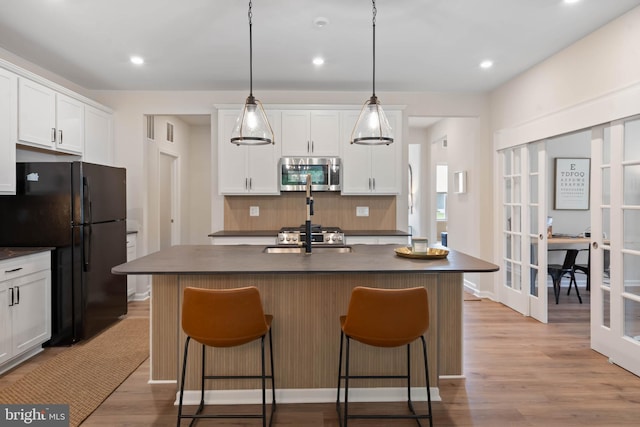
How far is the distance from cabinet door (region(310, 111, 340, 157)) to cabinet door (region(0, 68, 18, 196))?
2814 mm

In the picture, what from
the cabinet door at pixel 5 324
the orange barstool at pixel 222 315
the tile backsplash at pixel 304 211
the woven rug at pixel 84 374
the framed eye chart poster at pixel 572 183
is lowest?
the woven rug at pixel 84 374

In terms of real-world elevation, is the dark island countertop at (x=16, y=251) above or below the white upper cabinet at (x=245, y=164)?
below

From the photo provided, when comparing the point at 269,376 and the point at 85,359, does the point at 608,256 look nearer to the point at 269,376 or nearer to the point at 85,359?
the point at 269,376

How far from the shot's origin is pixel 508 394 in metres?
2.54

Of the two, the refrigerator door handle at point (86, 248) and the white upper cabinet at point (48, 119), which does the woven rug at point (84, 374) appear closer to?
the refrigerator door handle at point (86, 248)

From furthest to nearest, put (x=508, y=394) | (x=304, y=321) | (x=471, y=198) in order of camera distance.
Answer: (x=471, y=198) → (x=508, y=394) → (x=304, y=321)

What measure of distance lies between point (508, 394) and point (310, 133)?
3.28 m

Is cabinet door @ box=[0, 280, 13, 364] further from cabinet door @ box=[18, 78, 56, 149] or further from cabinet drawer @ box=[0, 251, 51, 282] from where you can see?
cabinet door @ box=[18, 78, 56, 149]

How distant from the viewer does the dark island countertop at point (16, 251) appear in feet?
9.42

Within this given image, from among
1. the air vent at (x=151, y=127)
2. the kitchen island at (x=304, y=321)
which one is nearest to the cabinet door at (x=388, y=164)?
the kitchen island at (x=304, y=321)

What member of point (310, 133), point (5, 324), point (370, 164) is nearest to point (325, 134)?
point (310, 133)

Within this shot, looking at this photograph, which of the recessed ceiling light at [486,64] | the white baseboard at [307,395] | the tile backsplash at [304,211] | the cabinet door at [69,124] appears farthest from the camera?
the tile backsplash at [304,211]

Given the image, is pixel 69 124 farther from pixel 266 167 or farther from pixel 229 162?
pixel 266 167

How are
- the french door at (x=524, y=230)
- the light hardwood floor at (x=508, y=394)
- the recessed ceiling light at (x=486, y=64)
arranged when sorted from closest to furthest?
the light hardwood floor at (x=508, y=394), the recessed ceiling light at (x=486, y=64), the french door at (x=524, y=230)
